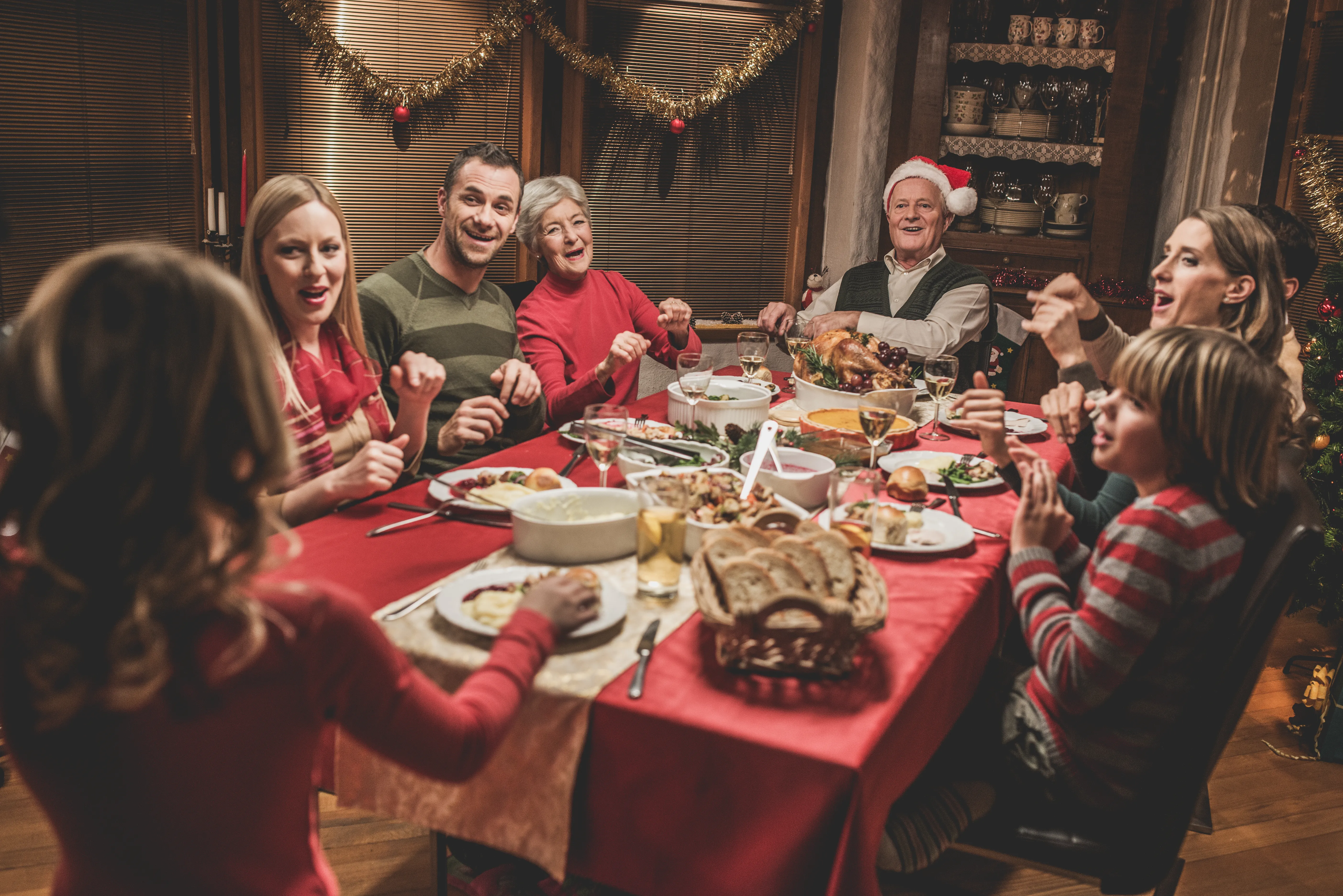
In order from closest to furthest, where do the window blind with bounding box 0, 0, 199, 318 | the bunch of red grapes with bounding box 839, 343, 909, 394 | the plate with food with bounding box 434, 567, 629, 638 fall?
the plate with food with bounding box 434, 567, 629, 638, the bunch of red grapes with bounding box 839, 343, 909, 394, the window blind with bounding box 0, 0, 199, 318

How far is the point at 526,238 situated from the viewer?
3182 mm

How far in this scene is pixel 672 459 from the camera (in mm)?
1913

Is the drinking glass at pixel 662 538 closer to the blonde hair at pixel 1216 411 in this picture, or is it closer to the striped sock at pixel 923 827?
the striped sock at pixel 923 827

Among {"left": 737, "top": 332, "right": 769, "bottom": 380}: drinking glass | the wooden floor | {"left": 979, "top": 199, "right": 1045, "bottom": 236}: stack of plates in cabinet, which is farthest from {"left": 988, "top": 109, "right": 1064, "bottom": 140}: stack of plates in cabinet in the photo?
the wooden floor

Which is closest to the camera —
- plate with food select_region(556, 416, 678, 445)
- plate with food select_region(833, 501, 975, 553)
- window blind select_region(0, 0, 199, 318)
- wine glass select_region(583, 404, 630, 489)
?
plate with food select_region(833, 501, 975, 553)

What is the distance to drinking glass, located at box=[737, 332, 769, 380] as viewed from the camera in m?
2.66

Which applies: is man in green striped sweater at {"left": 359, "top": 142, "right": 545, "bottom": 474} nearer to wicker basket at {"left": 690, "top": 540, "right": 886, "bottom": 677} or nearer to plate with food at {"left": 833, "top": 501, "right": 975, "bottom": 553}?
plate with food at {"left": 833, "top": 501, "right": 975, "bottom": 553}

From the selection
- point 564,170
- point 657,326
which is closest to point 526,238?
point 657,326

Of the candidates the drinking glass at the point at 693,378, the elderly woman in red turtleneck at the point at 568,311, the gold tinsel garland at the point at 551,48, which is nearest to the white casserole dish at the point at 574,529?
the drinking glass at the point at 693,378

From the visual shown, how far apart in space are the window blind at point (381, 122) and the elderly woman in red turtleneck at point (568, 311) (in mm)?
1030

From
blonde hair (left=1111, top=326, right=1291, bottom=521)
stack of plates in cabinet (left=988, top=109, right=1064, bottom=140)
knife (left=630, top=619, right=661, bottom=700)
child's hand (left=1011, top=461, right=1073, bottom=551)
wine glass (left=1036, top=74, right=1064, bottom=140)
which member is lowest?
knife (left=630, top=619, right=661, bottom=700)

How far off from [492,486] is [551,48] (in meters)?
2.91

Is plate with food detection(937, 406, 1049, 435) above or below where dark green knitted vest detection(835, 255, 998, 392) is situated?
below

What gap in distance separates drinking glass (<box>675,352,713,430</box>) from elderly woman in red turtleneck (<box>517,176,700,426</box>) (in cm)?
42
